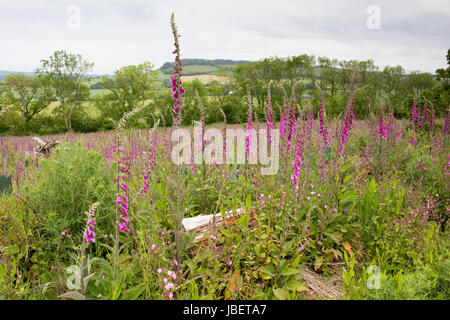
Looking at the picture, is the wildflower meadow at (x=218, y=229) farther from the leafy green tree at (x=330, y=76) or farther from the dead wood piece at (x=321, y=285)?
the leafy green tree at (x=330, y=76)

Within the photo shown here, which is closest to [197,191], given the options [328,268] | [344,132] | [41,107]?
[328,268]

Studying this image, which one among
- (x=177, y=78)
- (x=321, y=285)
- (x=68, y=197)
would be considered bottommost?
(x=321, y=285)

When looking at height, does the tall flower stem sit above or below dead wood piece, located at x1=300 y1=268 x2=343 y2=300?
above

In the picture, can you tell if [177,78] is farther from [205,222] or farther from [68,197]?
[68,197]

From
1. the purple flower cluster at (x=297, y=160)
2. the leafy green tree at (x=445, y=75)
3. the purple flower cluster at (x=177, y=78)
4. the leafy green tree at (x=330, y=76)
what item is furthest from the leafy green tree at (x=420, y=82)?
the purple flower cluster at (x=177, y=78)

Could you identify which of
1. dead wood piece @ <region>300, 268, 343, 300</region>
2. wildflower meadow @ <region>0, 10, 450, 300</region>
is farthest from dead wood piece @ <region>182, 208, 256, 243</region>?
dead wood piece @ <region>300, 268, 343, 300</region>

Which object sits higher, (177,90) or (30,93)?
(30,93)

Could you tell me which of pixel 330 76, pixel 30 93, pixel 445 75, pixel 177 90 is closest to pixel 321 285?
pixel 177 90

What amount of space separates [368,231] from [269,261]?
1853 mm

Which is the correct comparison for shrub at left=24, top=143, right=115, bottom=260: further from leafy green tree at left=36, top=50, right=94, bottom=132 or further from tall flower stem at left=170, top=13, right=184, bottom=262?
leafy green tree at left=36, top=50, right=94, bottom=132

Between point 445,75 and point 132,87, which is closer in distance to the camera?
point 445,75

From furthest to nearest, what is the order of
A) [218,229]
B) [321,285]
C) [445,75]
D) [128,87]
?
[128,87], [445,75], [218,229], [321,285]

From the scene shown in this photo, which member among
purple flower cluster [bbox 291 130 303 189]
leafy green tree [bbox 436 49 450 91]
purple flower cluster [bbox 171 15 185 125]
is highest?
leafy green tree [bbox 436 49 450 91]
